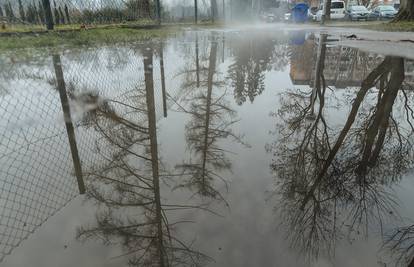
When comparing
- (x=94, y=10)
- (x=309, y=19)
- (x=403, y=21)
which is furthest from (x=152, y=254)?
(x=309, y=19)

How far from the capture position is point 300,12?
101ft

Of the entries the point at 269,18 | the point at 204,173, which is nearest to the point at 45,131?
the point at 204,173

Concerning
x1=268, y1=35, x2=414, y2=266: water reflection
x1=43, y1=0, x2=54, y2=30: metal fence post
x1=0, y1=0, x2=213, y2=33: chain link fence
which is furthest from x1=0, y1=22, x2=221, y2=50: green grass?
x1=268, y1=35, x2=414, y2=266: water reflection

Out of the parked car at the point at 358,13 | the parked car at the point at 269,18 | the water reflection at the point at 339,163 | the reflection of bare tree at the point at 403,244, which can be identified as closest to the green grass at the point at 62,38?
the water reflection at the point at 339,163

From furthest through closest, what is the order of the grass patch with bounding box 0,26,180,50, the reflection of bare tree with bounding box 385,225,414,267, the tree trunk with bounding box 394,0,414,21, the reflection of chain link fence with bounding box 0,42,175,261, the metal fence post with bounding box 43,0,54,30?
the tree trunk with bounding box 394,0,414,21 < the metal fence post with bounding box 43,0,54,30 < the grass patch with bounding box 0,26,180,50 < the reflection of chain link fence with bounding box 0,42,175,261 < the reflection of bare tree with bounding box 385,225,414,267

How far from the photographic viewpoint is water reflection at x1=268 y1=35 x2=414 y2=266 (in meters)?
1.66

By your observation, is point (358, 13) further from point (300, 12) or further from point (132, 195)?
point (132, 195)

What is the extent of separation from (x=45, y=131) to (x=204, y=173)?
1.78 m

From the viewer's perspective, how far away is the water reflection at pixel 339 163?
166 cm

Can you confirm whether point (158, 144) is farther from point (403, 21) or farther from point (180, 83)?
point (403, 21)

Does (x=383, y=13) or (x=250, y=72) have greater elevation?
(x=383, y=13)

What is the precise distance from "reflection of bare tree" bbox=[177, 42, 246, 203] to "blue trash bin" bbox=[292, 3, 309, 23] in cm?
3043

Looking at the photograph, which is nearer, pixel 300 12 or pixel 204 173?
pixel 204 173

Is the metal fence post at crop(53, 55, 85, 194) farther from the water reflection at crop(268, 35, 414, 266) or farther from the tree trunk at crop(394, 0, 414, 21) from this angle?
the tree trunk at crop(394, 0, 414, 21)
